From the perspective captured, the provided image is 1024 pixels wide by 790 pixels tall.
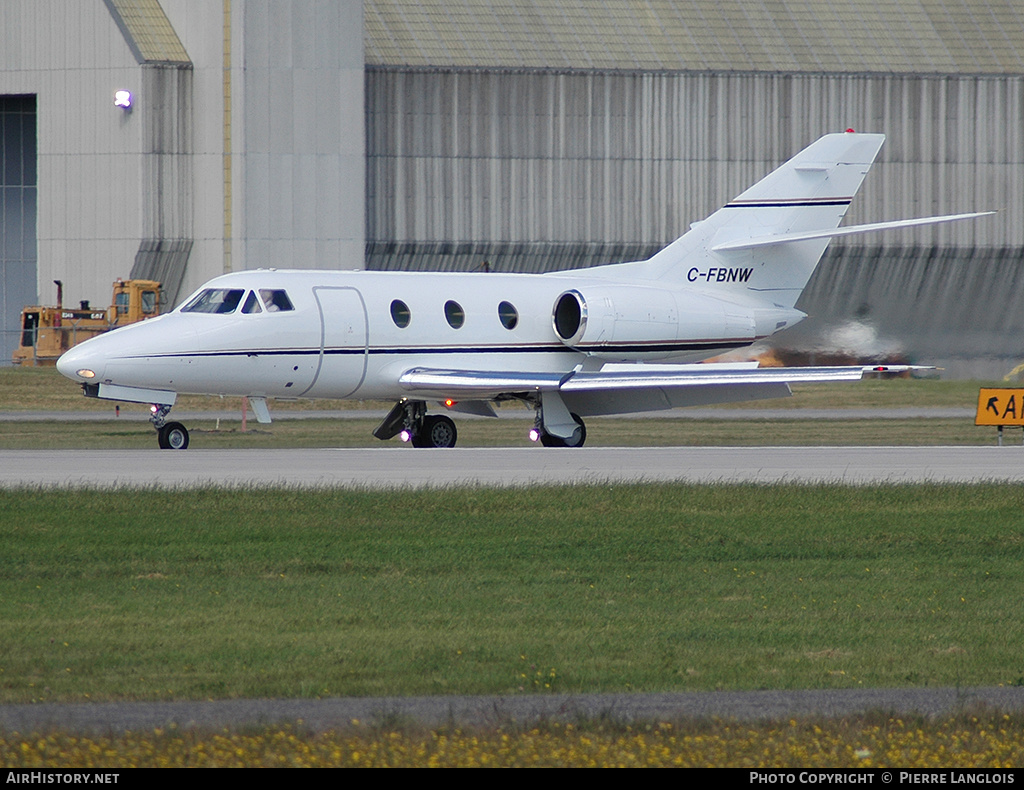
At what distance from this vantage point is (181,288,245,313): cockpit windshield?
22.3 meters

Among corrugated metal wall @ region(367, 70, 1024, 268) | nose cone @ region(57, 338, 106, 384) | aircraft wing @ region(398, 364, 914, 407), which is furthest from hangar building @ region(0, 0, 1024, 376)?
nose cone @ region(57, 338, 106, 384)

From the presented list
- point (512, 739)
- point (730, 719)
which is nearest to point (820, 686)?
Answer: point (730, 719)

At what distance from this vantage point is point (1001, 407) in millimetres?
25875

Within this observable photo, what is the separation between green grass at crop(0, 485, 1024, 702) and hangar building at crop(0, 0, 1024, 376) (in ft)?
91.6

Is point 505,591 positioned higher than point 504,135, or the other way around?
point 504,135

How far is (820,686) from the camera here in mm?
8469

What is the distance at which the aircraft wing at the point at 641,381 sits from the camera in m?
23.1

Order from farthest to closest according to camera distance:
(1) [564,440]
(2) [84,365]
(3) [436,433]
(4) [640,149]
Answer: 1. (4) [640,149]
2. (3) [436,433]
3. (1) [564,440]
4. (2) [84,365]

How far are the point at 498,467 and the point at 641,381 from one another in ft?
15.3

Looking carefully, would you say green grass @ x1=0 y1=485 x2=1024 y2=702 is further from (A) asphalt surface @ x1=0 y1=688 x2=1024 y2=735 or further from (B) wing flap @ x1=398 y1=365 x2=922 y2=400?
(B) wing flap @ x1=398 y1=365 x2=922 y2=400

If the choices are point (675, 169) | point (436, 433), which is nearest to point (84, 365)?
point (436, 433)

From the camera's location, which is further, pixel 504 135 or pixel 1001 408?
pixel 504 135

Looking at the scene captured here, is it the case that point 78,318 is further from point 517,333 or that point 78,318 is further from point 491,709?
point 491,709

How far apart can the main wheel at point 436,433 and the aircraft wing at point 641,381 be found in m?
0.87
